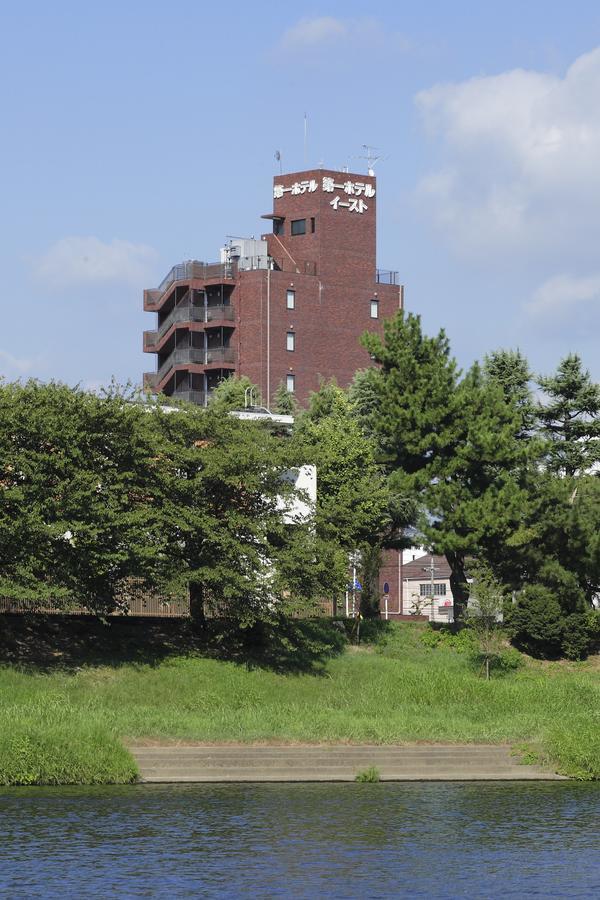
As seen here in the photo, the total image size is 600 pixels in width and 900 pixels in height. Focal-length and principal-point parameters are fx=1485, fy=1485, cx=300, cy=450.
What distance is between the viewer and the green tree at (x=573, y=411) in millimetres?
73688

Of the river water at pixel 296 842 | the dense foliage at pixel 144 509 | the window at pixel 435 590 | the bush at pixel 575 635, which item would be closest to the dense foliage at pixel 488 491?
the bush at pixel 575 635

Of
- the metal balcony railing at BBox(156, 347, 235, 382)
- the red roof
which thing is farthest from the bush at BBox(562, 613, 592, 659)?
the red roof

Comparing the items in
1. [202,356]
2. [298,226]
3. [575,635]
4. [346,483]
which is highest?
[298,226]

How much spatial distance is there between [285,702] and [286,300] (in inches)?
2583

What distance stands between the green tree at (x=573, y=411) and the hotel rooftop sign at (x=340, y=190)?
1759 inches

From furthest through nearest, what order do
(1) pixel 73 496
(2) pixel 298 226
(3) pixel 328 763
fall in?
(2) pixel 298 226
(1) pixel 73 496
(3) pixel 328 763

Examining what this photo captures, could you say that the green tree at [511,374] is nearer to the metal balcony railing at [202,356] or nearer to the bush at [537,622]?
the bush at [537,622]

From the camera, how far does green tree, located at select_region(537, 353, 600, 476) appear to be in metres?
73.7

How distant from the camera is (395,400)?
6631cm

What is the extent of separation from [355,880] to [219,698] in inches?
988

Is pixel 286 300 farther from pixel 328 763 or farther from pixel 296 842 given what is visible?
pixel 296 842

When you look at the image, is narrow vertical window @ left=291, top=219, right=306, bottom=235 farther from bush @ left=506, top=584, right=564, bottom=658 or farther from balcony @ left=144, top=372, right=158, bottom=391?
bush @ left=506, top=584, right=564, bottom=658

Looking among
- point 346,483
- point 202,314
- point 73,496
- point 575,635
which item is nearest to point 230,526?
point 73,496

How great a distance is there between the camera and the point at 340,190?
11519 centimetres
